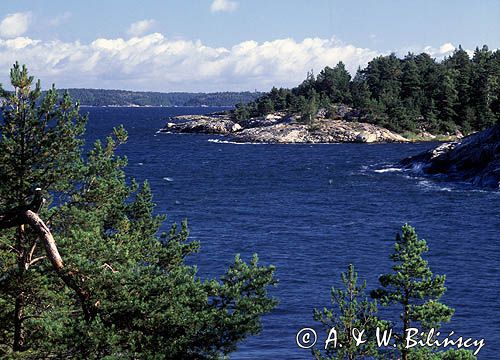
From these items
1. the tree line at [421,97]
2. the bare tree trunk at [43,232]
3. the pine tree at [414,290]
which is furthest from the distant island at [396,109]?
the bare tree trunk at [43,232]

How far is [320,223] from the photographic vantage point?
67812mm

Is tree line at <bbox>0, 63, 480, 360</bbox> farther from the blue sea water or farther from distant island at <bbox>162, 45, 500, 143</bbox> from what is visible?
distant island at <bbox>162, 45, 500, 143</bbox>

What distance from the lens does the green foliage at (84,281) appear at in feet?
56.5

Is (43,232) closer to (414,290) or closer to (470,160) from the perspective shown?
(414,290)

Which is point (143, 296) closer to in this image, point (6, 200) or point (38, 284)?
point (38, 284)

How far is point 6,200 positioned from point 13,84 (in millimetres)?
3608

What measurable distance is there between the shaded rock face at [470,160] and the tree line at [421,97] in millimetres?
54376

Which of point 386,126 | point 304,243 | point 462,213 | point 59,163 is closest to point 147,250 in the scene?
point 59,163

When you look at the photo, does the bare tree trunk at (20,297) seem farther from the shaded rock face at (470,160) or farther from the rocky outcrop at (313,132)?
the rocky outcrop at (313,132)

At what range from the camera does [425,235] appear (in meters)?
61.2

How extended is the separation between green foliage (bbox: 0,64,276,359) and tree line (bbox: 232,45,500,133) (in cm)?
14644

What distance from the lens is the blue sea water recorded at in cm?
4138

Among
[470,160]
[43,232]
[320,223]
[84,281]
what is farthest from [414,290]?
[470,160]

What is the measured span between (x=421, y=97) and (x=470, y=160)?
243 feet
